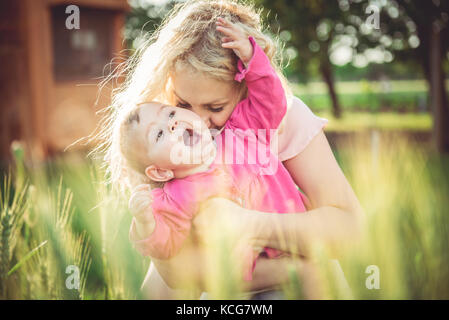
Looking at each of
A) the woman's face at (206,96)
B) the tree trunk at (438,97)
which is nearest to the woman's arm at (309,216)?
the woman's face at (206,96)

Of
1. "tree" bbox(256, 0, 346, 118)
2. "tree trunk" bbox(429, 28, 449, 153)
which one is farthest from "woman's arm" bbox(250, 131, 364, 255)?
"tree trunk" bbox(429, 28, 449, 153)

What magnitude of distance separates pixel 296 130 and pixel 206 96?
279 millimetres

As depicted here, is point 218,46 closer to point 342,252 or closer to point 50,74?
point 342,252

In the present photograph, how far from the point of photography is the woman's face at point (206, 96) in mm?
1240

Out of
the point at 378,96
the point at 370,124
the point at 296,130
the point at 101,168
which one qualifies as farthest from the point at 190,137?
the point at 378,96

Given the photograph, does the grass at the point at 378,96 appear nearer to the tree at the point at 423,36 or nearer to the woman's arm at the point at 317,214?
the tree at the point at 423,36

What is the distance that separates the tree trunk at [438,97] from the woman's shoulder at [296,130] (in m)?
3.88

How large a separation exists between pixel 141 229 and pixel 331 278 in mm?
467

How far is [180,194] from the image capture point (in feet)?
3.94

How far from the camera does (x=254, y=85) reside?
123 cm

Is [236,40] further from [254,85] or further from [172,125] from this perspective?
[172,125]

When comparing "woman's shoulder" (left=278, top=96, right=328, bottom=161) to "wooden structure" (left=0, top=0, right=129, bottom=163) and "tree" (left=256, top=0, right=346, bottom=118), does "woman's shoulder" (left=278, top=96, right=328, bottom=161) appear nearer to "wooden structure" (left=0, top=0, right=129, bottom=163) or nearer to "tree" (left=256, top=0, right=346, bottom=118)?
"tree" (left=256, top=0, right=346, bottom=118)
